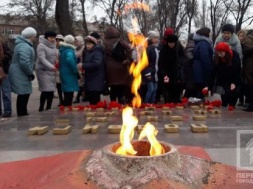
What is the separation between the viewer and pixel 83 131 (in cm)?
556

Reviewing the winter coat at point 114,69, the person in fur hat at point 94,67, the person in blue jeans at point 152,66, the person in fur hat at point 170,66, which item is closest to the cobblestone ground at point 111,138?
the person in fur hat at point 94,67

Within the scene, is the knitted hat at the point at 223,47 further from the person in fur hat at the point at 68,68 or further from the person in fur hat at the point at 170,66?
the person in fur hat at the point at 68,68

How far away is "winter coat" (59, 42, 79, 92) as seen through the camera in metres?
8.20

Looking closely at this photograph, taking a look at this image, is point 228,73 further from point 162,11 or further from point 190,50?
point 162,11

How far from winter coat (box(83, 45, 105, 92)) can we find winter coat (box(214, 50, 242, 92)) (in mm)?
2391

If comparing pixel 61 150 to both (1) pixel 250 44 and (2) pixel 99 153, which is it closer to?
(2) pixel 99 153

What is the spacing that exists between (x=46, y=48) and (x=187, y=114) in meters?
3.28

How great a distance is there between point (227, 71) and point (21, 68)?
4134mm

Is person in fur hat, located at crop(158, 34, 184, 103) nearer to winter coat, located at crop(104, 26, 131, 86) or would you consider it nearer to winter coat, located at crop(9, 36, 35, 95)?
winter coat, located at crop(104, 26, 131, 86)

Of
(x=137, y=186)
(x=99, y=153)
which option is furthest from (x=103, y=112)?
(x=137, y=186)

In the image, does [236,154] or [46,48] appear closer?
[236,154]

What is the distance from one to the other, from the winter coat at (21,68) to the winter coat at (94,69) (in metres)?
1.11

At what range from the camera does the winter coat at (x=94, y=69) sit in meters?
7.78

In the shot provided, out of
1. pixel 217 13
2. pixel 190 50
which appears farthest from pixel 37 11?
pixel 190 50
